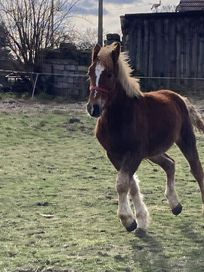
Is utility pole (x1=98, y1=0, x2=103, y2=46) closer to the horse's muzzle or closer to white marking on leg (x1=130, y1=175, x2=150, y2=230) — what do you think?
white marking on leg (x1=130, y1=175, x2=150, y2=230)

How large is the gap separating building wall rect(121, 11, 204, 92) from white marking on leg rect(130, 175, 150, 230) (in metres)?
16.1

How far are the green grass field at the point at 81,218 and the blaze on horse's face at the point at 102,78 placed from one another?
1227mm

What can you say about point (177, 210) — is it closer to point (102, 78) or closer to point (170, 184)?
point (170, 184)

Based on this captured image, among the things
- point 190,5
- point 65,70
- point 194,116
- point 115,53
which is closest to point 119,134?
point 115,53

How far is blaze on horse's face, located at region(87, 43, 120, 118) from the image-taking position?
6.29 metres

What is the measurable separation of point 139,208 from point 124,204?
0.55 m

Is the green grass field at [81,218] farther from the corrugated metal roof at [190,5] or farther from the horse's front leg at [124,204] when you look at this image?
the corrugated metal roof at [190,5]

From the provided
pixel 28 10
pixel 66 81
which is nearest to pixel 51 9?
pixel 28 10

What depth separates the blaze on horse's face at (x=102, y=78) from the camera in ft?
20.6

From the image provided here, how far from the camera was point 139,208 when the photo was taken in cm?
688

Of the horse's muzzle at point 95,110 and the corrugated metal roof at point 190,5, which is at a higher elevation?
the corrugated metal roof at point 190,5

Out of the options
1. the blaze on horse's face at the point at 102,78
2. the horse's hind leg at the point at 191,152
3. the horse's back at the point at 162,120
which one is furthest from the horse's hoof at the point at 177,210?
the blaze on horse's face at the point at 102,78

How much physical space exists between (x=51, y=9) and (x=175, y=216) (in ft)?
63.3

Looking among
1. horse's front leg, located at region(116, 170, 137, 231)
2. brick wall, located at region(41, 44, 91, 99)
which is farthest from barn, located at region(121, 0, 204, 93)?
horse's front leg, located at region(116, 170, 137, 231)
